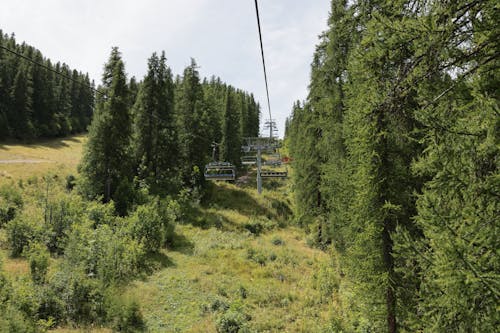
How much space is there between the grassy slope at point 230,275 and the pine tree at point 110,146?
294 inches

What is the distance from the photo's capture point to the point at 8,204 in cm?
2131

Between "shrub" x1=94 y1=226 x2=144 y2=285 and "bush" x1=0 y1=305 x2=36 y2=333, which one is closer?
"bush" x1=0 y1=305 x2=36 y2=333

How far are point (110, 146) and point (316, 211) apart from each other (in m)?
19.3

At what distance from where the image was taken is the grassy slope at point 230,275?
1259 centimetres

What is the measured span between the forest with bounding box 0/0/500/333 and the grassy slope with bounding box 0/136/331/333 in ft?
0.42

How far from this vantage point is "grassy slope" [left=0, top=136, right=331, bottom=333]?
496 inches

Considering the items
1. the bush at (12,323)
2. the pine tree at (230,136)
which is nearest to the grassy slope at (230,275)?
the bush at (12,323)

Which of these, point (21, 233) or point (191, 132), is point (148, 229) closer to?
point (21, 233)

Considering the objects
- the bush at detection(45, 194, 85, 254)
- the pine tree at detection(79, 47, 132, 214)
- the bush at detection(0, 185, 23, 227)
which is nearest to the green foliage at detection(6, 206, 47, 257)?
the bush at detection(45, 194, 85, 254)

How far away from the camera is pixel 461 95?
4438 mm

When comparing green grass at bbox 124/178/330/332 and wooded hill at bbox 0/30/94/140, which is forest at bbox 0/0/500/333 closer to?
green grass at bbox 124/178/330/332

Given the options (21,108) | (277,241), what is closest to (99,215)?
(277,241)

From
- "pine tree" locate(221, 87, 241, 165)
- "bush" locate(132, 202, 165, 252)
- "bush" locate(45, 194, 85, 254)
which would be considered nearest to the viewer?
"bush" locate(45, 194, 85, 254)

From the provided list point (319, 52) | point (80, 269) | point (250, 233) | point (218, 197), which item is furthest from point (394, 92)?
point (218, 197)
